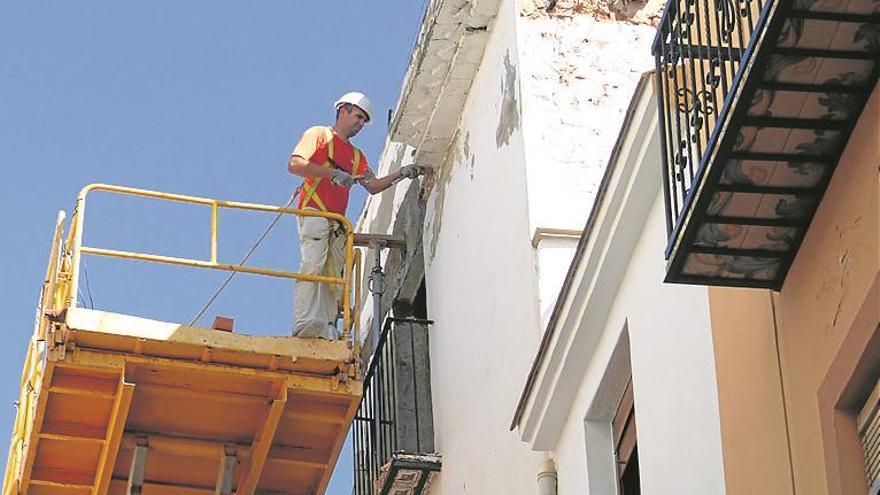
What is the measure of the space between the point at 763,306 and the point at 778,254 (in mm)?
391

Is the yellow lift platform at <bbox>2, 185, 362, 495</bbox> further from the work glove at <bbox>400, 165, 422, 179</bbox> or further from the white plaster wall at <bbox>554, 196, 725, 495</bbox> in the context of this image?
the white plaster wall at <bbox>554, 196, 725, 495</bbox>

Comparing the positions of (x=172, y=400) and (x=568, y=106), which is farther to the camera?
(x=172, y=400)

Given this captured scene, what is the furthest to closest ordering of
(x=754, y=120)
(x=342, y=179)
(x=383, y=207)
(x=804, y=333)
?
(x=383, y=207)
(x=342, y=179)
(x=804, y=333)
(x=754, y=120)

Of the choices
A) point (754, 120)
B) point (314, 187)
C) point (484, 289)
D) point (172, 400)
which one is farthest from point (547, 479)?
point (754, 120)

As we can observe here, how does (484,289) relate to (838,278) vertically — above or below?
above

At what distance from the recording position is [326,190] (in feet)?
51.6

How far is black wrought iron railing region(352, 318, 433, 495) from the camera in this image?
15797 millimetres

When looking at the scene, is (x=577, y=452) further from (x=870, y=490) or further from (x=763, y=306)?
(x=870, y=490)

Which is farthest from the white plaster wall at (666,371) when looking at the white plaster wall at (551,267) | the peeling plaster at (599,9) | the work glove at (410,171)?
the work glove at (410,171)

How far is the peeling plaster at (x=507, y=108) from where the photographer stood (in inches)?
550

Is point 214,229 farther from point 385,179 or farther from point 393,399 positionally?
point 393,399

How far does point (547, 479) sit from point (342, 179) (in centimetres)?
412

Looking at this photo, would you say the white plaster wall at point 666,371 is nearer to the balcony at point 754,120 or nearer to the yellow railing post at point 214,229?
the balcony at point 754,120

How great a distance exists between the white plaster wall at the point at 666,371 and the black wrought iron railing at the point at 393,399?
4.29m
